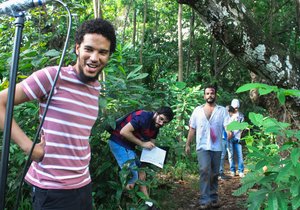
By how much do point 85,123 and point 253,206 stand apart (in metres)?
1.33

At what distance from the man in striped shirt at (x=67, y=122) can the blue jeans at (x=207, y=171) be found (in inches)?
140

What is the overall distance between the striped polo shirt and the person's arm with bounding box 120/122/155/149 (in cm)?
197

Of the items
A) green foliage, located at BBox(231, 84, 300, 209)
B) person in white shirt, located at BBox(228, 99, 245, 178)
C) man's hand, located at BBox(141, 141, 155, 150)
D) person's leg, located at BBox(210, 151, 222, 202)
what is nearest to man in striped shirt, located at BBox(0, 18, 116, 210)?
green foliage, located at BBox(231, 84, 300, 209)

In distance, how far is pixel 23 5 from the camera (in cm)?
127

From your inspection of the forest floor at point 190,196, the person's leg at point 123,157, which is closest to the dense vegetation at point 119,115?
the person's leg at point 123,157

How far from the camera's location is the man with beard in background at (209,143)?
5.19 metres

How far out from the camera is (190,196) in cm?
572

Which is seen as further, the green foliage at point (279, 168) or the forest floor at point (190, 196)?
the forest floor at point (190, 196)

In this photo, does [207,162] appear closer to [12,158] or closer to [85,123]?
Result: [12,158]

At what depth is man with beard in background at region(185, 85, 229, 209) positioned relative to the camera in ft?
17.0

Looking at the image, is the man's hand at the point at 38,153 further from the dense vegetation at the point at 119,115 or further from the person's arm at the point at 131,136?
the person's arm at the point at 131,136

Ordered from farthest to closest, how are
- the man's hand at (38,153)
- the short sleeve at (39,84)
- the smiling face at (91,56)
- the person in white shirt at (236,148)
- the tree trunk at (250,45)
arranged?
the person in white shirt at (236,148), the tree trunk at (250,45), the smiling face at (91,56), the short sleeve at (39,84), the man's hand at (38,153)

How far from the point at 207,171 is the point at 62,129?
381 cm

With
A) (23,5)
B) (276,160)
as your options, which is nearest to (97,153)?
(276,160)
